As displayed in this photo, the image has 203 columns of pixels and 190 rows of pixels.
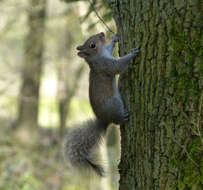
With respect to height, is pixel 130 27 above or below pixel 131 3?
below

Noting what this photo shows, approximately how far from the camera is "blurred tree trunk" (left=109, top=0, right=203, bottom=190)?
172 cm

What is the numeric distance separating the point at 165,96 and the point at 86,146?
3.40 ft

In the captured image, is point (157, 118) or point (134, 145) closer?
point (157, 118)

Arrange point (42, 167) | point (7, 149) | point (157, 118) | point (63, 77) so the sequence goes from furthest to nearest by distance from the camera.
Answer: point (63, 77) → point (42, 167) → point (7, 149) → point (157, 118)

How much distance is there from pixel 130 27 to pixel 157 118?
23.5 inches

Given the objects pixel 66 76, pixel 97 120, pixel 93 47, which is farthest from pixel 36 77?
pixel 97 120

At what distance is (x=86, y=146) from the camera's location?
2.65 m

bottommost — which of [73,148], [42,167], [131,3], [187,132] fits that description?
[42,167]

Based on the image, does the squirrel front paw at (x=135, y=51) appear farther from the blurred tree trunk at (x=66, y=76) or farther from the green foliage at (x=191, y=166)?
the blurred tree trunk at (x=66, y=76)

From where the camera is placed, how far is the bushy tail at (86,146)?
2.57 m

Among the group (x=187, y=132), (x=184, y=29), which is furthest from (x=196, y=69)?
(x=187, y=132)

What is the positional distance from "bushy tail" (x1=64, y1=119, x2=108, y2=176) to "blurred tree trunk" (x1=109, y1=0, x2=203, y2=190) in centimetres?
53

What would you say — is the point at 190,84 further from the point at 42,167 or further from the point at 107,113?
the point at 42,167

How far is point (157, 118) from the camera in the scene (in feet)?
6.07
